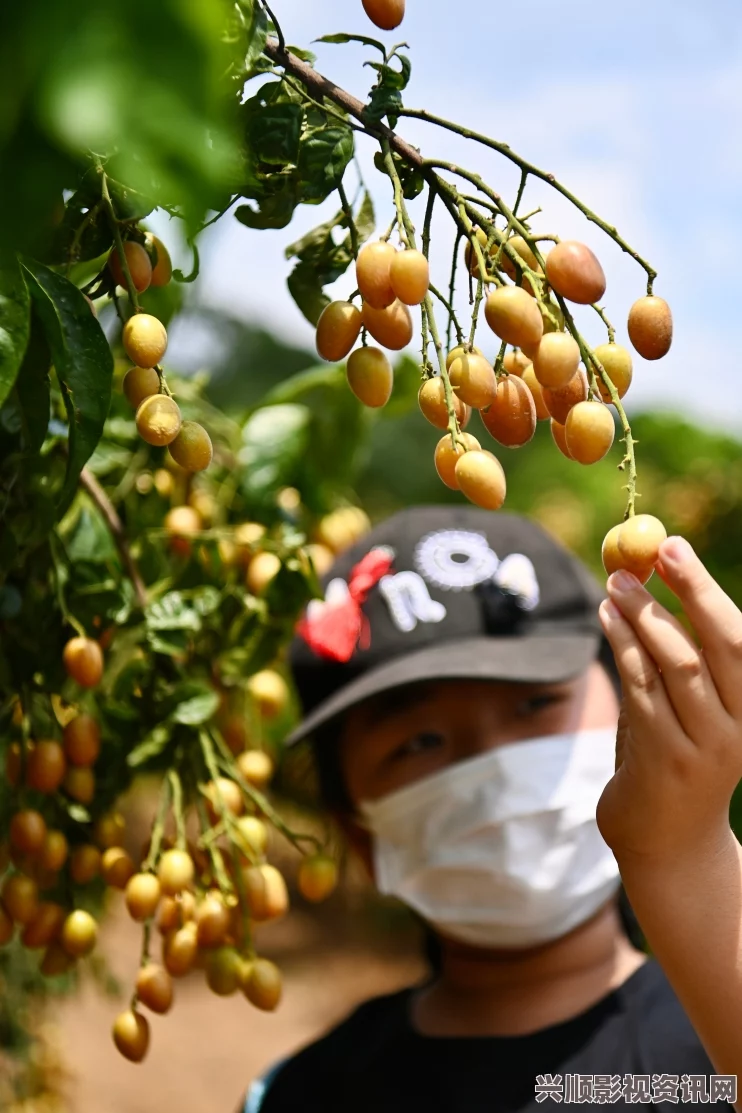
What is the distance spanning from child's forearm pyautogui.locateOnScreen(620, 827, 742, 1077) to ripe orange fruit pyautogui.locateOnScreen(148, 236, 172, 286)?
452 mm

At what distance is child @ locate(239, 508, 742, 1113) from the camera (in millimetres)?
1269

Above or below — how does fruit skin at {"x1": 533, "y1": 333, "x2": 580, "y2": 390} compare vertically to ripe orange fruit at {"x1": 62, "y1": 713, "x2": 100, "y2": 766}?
above

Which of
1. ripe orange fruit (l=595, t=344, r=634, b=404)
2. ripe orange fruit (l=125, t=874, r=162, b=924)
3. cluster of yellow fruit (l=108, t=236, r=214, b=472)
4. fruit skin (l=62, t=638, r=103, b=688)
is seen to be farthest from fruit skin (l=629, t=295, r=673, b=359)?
ripe orange fruit (l=125, t=874, r=162, b=924)

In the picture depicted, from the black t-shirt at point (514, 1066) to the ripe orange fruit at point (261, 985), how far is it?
1.36 feet

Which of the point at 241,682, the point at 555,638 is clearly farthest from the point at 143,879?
the point at 555,638

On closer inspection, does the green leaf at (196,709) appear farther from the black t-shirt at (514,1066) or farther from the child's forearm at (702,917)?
the black t-shirt at (514,1066)

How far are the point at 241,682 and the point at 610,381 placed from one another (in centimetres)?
61

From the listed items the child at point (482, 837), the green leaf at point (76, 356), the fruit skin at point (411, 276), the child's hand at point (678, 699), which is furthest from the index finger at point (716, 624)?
the child at point (482, 837)

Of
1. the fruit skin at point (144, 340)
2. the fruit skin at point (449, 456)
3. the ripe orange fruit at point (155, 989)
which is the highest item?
the fruit skin at point (144, 340)

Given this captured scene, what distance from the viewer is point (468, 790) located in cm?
132

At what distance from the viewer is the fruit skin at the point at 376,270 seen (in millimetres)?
576

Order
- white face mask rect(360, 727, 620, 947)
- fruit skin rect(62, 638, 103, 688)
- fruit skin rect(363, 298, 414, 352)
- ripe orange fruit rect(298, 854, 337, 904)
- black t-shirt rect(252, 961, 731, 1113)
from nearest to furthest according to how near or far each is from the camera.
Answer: fruit skin rect(363, 298, 414, 352) → fruit skin rect(62, 638, 103, 688) → ripe orange fruit rect(298, 854, 337, 904) → black t-shirt rect(252, 961, 731, 1113) → white face mask rect(360, 727, 620, 947)

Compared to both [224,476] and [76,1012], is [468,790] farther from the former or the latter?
[76,1012]

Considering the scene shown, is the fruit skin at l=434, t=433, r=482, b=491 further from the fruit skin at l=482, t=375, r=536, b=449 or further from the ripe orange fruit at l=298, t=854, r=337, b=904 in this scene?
the ripe orange fruit at l=298, t=854, r=337, b=904
